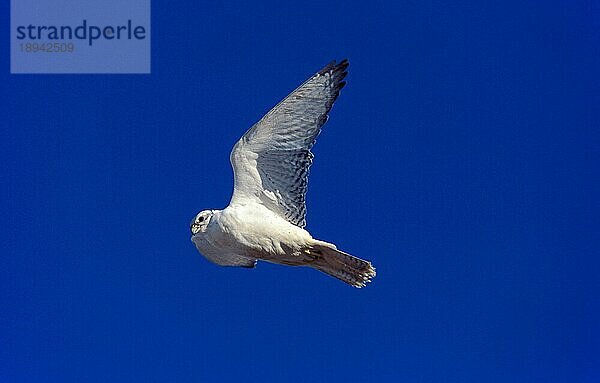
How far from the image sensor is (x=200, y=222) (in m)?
7.82

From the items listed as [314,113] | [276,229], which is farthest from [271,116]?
[276,229]

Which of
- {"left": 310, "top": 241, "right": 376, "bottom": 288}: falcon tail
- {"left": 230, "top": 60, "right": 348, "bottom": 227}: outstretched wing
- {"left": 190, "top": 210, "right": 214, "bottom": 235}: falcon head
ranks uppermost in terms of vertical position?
{"left": 230, "top": 60, "right": 348, "bottom": 227}: outstretched wing

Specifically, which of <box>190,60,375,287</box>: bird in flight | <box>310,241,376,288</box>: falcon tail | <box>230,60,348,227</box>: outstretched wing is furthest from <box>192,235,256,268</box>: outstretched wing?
<box>310,241,376,288</box>: falcon tail

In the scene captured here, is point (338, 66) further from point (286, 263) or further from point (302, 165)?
point (286, 263)

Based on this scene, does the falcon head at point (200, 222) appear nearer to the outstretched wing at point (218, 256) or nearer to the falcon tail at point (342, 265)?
the outstretched wing at point (218, 256)

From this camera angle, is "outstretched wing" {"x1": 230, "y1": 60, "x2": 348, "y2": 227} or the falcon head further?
"outstretched wing" {"x1": 230, "y1": 60, "x2": 348, "y2": 227}

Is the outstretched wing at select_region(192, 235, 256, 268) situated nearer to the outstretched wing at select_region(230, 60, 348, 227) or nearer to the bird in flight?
the bird in flight

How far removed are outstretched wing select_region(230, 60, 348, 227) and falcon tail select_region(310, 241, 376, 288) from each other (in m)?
0.43

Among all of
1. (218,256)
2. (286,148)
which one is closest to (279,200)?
(286,148)

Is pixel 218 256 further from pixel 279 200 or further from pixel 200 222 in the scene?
pixel 279 200

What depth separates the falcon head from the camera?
7.79 m

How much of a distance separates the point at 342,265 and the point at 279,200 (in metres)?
0.85

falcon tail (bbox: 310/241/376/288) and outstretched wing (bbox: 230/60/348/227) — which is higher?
outstretched wing (bbox: 230/60/348/227)

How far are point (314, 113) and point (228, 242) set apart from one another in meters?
1.36
